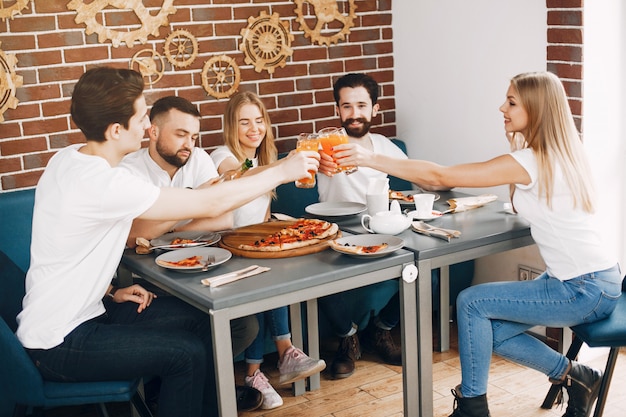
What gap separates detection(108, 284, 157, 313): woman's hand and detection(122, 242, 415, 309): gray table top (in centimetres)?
9

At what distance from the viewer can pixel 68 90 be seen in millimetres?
3545

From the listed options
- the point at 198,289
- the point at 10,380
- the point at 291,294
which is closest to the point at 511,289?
the point at 291,294

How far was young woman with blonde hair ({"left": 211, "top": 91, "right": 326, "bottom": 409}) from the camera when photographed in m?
3.19

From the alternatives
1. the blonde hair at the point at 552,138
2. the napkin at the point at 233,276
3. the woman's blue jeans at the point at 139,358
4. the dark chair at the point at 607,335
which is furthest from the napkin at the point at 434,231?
the woman's blue jeans at the point at 139,358

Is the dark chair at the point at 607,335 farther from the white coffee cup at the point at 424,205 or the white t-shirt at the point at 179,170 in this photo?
the white t-shirt at the point at 179,170

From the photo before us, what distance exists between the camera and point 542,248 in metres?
2.72

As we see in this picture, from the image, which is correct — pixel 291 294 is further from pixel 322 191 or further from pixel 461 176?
pixel 322 191

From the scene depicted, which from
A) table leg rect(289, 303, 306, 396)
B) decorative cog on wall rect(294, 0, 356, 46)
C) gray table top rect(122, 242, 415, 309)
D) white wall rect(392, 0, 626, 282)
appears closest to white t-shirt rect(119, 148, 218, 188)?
gray table top rect(122, 242, 415, 309)

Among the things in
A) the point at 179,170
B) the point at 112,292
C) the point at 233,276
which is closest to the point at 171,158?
the point at 179,170

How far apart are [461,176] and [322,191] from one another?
1.01 m

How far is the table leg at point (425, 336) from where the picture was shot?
8.52 ft

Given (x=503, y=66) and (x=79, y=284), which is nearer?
(x=79, y=284)

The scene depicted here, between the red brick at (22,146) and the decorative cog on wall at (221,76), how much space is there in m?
0.79

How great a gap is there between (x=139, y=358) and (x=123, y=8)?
1790 mm
